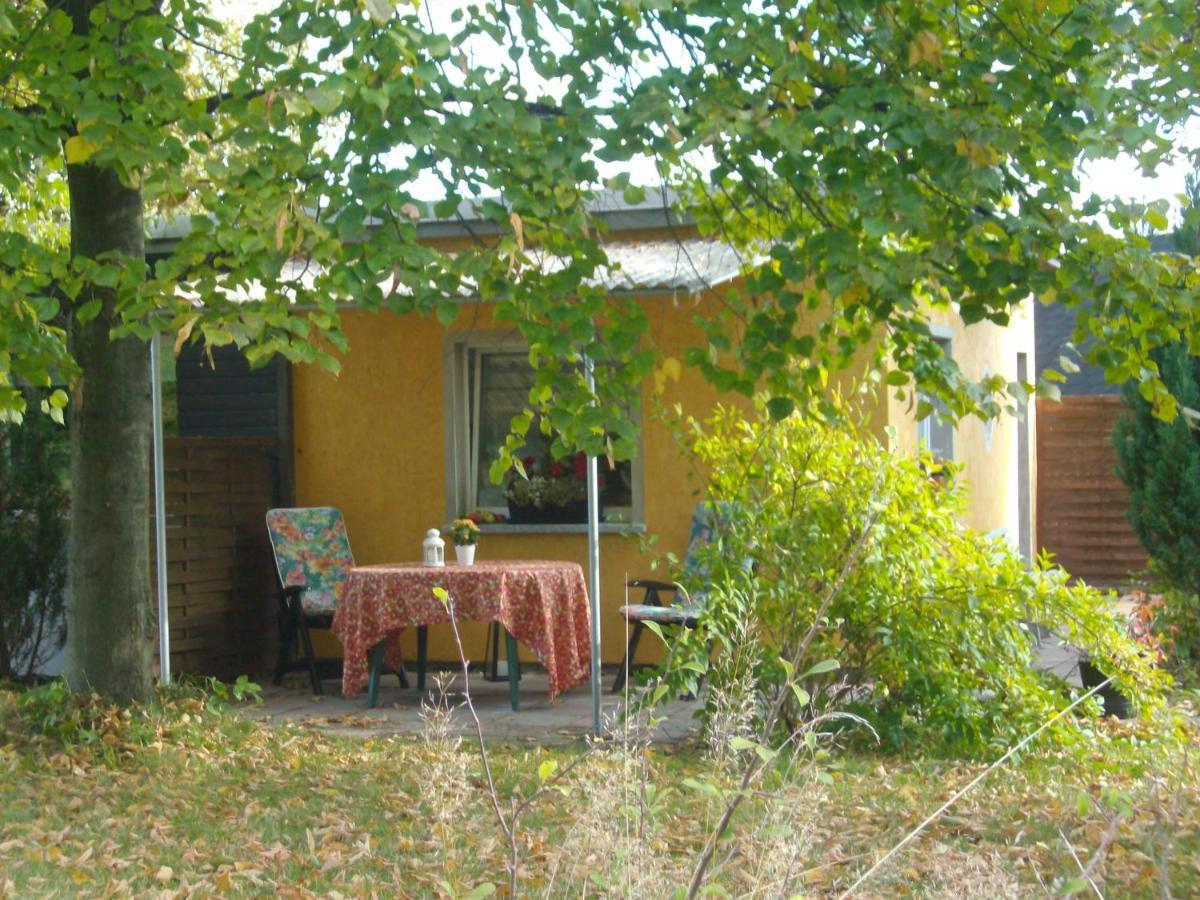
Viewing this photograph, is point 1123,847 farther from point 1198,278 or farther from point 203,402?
point 203,402

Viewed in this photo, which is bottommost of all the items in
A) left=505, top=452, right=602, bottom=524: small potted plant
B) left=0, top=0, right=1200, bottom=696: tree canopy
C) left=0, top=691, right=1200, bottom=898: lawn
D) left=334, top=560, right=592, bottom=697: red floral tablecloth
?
left=0, top=691, right=1200, bottom=898: lawn

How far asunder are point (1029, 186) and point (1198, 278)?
2.20 ft

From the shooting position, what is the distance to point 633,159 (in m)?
5.15

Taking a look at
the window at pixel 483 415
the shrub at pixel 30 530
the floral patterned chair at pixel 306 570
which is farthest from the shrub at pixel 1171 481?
the shrub at pixel 30 530

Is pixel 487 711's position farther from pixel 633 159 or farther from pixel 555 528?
pixel 633 159

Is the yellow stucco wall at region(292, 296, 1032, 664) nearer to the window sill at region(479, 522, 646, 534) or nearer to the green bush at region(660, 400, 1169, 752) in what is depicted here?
the window sill at region(479, 522, 646, 534)

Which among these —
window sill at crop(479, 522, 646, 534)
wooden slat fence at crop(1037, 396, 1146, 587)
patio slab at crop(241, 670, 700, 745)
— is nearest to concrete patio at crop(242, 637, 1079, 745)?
patio slab at crop(241, 670, 700, 745)

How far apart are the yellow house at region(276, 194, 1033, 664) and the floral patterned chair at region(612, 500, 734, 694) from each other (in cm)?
43

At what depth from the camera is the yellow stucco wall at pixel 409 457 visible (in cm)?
1030

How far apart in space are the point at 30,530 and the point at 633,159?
643 centimetres

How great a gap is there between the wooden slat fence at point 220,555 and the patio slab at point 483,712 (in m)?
0.49

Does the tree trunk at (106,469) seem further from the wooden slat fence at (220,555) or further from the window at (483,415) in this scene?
the window at (483,415)

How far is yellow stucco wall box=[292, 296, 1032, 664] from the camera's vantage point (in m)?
→ 10.3

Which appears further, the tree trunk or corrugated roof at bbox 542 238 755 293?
corrugated roof at bbox 542 238 755 293
